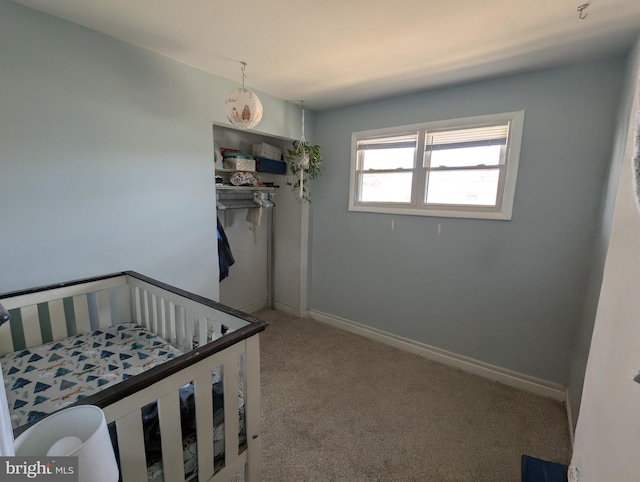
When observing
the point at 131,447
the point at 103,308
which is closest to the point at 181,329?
the point at 103,308

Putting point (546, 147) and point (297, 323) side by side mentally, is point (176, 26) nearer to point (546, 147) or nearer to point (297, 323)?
point (546, 147)

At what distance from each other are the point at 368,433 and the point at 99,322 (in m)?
1.79

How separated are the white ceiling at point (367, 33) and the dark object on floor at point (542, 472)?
1.98m

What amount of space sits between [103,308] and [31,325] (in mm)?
313

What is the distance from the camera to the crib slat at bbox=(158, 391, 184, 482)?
0.92m

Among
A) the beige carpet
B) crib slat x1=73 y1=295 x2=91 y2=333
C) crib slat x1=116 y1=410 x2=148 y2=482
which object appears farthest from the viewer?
crib slat x1=73 y1=295 x2=91 y2=333

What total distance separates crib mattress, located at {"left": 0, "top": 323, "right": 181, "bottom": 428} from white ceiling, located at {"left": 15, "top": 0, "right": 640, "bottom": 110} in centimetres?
169

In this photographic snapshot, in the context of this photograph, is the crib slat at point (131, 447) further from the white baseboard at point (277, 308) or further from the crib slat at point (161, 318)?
the white baseboard at point (277, 308)

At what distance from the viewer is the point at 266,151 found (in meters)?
2.94

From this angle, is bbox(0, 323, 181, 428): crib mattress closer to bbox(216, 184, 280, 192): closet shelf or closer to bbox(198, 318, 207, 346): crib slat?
bbox(198, 318, 207, 346): crib slat

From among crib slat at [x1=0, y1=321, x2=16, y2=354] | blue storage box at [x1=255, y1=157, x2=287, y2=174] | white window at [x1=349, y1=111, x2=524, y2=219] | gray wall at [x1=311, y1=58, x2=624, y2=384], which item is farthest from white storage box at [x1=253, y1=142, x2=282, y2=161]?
crib slat at [x1=0, y1=321, x2=16, y2=354]

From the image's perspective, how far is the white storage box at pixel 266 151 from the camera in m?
2.92

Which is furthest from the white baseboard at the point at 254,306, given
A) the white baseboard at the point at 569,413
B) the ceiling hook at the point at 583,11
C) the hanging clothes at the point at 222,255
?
the ceiling hook at the point at 583,11

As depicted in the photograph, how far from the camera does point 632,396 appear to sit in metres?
0.47
